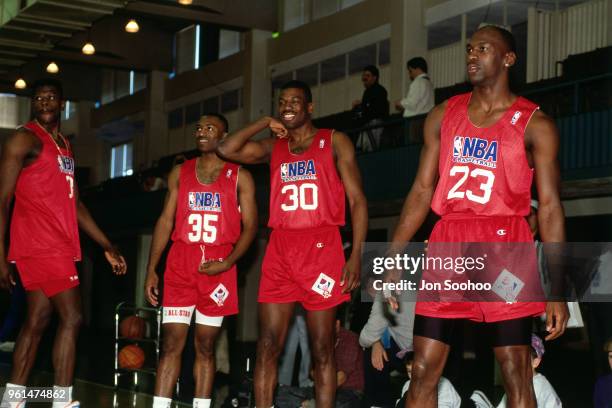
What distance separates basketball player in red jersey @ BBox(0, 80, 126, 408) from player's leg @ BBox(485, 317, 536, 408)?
2922 mm

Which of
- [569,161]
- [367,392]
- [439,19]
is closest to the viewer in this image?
[367,392]

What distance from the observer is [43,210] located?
621 cm

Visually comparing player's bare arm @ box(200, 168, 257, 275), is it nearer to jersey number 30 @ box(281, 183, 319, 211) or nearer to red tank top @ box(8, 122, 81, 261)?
jersey number 30 @ box(281, 183, 319, 211)

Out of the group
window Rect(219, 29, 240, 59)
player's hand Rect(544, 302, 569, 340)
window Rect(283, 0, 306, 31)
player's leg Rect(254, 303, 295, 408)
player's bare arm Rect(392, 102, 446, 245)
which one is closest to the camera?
player's hand Rect(544, 302, 569, 340)

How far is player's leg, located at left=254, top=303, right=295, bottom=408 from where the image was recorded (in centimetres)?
587

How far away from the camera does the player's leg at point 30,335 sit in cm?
601

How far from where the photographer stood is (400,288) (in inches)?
183

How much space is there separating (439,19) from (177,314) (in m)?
13.0

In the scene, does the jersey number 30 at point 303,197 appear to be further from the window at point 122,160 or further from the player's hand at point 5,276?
the window at point 122,160

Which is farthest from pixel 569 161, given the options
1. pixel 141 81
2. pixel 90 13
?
pixel 141 81

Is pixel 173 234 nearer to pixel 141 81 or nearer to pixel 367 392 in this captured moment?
pixel 367 392

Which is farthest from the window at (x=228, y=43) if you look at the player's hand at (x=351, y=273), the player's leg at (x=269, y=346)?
the player's hand at (x=351, y=273)

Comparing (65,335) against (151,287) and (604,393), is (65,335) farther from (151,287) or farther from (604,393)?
(604,393)

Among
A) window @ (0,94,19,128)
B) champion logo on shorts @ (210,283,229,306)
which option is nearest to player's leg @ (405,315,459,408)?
champion logo on shorts @ (210,283,229,306)
